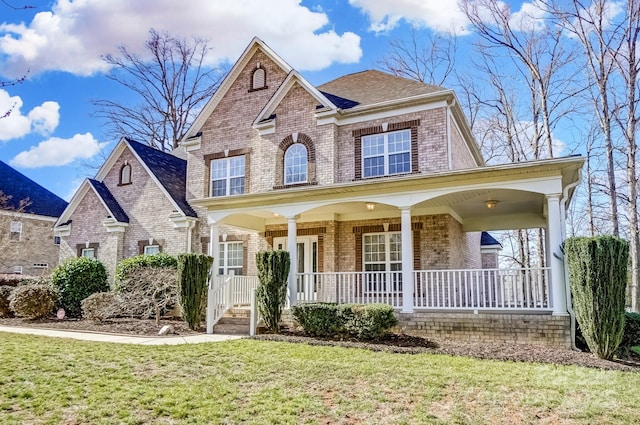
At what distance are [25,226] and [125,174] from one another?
11.9m

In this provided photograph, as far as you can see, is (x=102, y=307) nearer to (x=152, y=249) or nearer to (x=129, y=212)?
(x=152, y=249)

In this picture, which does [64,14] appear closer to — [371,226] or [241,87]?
[371,226]

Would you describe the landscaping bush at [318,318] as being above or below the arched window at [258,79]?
below

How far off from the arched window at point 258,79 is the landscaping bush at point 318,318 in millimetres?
9759

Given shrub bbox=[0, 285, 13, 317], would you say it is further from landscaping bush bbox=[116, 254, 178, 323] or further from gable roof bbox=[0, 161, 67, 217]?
gable roof bbox=[0, 161, 67, 217]

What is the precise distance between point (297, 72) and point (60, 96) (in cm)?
790

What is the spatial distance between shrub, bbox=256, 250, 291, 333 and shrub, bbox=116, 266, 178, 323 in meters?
2.96

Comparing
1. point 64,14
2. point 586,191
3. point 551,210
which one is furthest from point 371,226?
point 586,191

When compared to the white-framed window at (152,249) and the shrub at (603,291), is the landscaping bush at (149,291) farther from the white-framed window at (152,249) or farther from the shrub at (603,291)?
the shrub at (603,291)

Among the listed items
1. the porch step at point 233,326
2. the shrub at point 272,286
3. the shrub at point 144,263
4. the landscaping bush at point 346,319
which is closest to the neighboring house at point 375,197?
the porch step at point 233,326

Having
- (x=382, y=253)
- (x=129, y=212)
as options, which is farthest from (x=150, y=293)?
(x=382, y=253)

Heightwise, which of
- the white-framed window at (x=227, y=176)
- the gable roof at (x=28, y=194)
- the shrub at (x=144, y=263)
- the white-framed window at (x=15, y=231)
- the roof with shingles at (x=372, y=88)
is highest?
the roof with shingles at (x=372, y=88)

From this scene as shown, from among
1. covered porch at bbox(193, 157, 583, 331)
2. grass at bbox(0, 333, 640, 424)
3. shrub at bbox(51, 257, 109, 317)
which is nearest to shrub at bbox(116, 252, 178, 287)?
shrub at bbox(51, 257, 109, 317)

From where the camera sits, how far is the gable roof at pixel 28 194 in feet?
89.5
